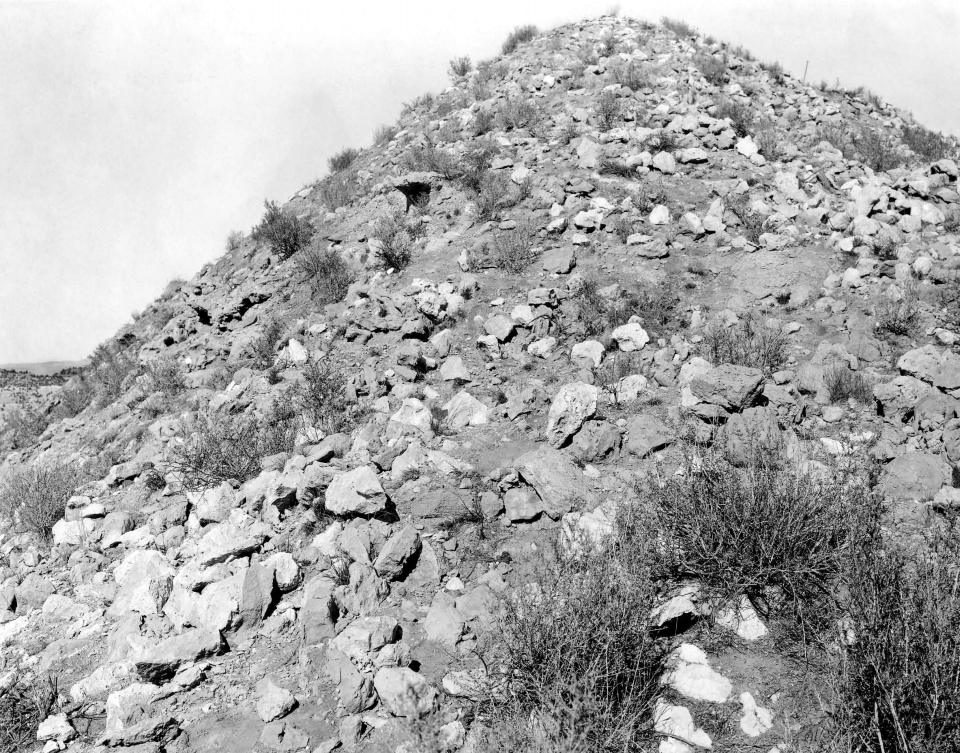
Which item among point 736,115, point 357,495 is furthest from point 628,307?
point 736,115

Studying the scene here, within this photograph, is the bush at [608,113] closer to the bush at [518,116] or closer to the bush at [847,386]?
the bush at [518,116]

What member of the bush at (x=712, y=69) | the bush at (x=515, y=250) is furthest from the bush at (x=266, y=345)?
the bush at (x=712, y=69)

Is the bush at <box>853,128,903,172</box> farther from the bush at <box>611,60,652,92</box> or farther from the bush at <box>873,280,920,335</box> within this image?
the bush at <box>873,280,920,335</box>

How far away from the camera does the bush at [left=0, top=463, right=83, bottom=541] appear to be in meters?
4.96

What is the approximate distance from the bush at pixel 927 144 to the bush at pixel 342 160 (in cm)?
1000

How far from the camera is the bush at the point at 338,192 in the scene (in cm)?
983

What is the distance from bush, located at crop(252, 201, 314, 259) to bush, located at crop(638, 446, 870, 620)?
726 centimetres

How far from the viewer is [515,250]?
679cm

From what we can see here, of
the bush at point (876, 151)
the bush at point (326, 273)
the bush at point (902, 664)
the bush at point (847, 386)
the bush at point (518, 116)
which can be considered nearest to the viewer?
the bush at point (902, 664)

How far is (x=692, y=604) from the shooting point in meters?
2.88

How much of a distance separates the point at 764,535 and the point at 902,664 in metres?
0.80

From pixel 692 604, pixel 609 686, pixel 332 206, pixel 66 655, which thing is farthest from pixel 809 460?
pixel 332 206

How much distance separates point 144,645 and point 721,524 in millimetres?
3149

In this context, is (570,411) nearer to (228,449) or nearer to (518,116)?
(228,449)
